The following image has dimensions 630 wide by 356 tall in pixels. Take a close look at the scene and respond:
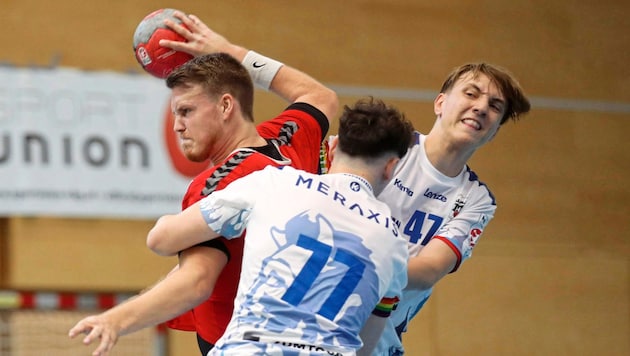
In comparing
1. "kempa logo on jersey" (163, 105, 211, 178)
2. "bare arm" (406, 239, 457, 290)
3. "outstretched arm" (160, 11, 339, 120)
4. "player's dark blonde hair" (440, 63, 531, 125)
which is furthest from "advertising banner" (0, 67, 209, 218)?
"bare arm" (406, 239, 457, 290)

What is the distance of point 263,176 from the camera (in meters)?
3.71

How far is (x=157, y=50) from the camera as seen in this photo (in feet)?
15.6

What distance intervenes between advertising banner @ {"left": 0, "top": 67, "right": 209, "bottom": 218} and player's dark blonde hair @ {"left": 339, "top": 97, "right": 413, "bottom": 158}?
18.9 feet

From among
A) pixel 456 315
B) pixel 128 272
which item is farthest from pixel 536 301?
pixel 128 272

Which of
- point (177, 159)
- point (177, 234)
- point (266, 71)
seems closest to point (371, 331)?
point (177, 234)

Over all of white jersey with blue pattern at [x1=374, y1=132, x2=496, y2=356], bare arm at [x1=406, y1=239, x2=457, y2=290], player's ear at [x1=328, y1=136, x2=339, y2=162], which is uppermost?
player's ear at [x1=328, y1=136, x2=339, y2=162]

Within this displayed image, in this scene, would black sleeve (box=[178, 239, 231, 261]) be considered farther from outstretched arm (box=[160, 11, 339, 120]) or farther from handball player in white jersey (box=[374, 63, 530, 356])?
handball player in white jersey (box=[374, 63, 530, 356])

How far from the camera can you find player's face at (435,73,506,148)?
195 inches

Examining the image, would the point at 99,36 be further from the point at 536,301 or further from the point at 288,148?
the point at 288,148

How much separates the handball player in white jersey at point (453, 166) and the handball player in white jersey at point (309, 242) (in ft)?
3.93

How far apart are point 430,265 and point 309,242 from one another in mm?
1046

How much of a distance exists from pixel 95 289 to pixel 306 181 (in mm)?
6081

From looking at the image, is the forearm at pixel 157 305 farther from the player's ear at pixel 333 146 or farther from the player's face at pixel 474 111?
the player's face at pixel 474 111

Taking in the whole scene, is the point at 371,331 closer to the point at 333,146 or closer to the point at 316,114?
the point at 333,146
